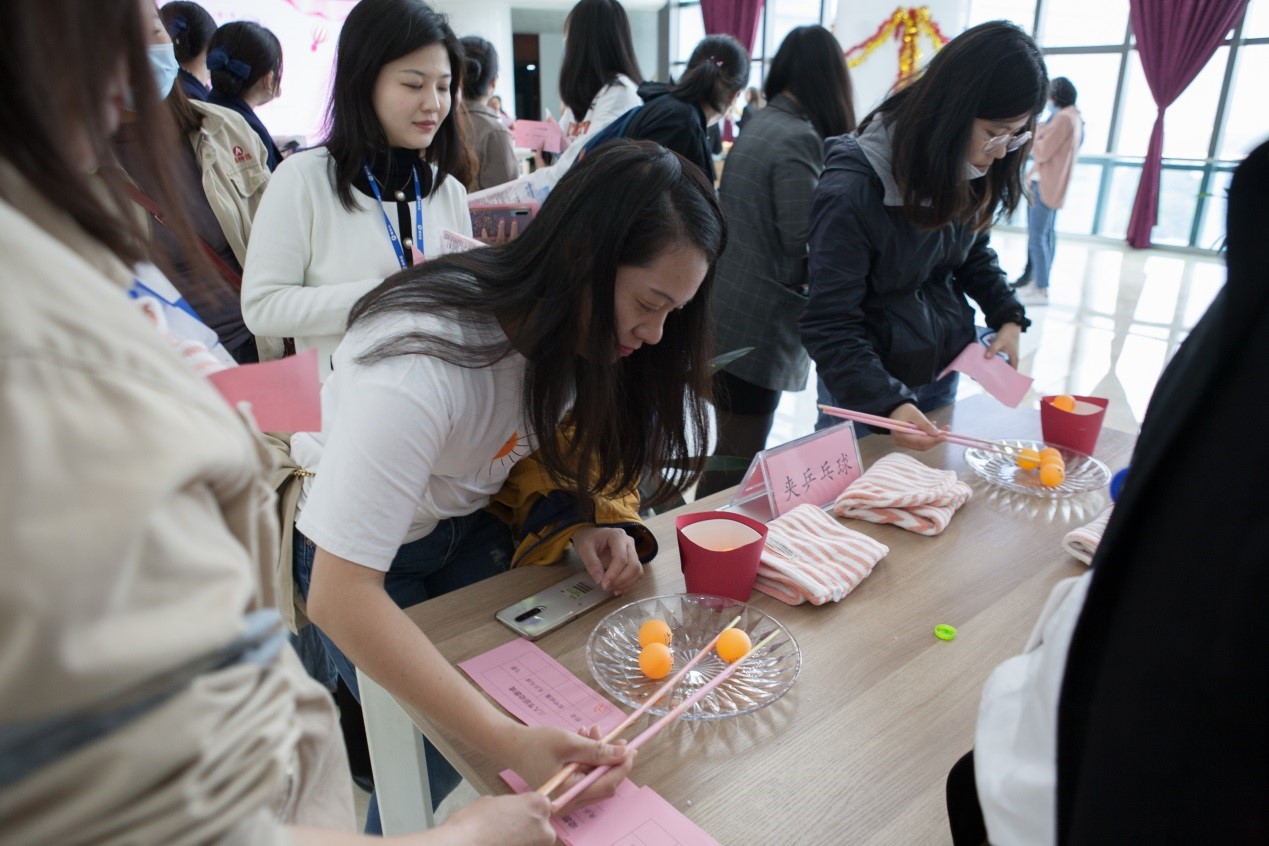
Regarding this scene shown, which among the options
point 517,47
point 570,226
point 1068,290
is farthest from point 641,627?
point 517,47

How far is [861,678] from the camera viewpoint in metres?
1.00

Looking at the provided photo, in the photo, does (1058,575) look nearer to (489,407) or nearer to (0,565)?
(489,407)

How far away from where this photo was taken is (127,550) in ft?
1.09

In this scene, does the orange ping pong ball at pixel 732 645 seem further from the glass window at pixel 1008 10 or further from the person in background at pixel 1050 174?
the glass window at pixel 1008 10

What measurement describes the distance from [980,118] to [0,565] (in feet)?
5.62

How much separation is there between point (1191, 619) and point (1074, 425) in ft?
4.34

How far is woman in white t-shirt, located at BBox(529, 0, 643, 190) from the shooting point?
2.71 meters

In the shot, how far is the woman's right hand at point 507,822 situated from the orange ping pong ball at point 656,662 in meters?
0.25

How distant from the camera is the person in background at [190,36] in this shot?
96.7 inches

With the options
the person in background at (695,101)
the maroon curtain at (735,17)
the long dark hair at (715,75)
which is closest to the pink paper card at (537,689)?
the person in background at (695,101)

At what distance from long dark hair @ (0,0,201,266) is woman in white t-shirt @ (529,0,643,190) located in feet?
7.66

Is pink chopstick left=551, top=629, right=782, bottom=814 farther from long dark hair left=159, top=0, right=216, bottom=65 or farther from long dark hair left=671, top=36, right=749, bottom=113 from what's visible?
long dark hair left=159, top=0, right=216, bottom=65

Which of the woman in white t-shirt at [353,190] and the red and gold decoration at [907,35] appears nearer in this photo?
the woman in white t-shirt at [353,190]

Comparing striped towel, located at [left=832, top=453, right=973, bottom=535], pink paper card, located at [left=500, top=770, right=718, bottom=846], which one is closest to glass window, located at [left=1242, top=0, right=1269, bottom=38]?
striped towel, located at [left=832, top=453, right=973, bottom=535]
